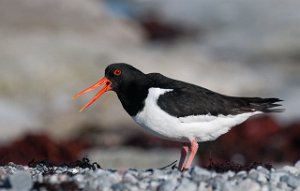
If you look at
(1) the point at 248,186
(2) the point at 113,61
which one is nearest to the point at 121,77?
(1) the point at 248,186

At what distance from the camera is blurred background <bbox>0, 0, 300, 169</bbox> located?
15664mm

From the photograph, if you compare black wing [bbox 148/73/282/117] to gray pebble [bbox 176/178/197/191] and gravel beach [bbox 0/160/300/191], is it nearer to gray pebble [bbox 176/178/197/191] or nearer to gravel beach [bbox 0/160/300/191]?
gravel beach [bbox 0/160/300/191]

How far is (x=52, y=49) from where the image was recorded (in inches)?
942

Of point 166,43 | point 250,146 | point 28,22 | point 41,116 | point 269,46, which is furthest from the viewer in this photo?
point 166,43

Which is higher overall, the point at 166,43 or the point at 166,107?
the point at 166,43

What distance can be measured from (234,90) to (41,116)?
5.79 metres

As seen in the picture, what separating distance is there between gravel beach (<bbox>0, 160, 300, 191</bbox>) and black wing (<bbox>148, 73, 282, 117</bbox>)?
1.10m

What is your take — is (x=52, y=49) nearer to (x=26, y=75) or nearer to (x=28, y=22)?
(x=26, y=75)

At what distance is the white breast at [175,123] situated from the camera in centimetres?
837

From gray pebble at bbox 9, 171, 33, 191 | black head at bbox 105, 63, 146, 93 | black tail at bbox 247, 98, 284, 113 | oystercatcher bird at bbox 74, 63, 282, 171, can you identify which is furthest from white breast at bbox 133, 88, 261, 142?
gray pebble at bbox 9, 171, 33, 191

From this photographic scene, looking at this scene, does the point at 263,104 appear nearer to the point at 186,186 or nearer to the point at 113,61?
the point at 186,186

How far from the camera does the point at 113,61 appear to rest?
911 inches

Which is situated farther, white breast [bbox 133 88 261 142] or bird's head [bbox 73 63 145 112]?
bird's head [bbox 73 63 145 112]

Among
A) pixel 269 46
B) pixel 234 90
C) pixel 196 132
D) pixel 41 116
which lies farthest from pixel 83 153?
pixel 269 46
